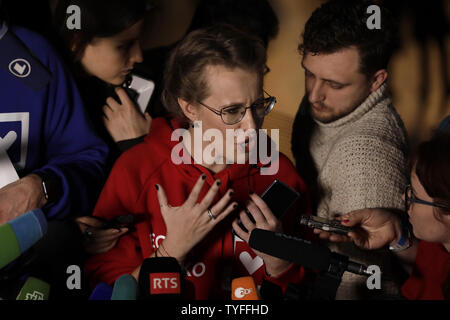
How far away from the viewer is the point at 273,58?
1574 mm

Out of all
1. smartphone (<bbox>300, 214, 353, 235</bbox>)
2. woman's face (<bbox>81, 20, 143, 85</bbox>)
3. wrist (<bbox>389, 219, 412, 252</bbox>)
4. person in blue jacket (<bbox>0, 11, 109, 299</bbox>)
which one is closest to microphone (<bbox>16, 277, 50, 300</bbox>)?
person in blue jacket (<bbox>0, 11, 109, 299</bbox>)

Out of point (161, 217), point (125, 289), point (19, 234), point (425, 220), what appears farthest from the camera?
point (161, 217)

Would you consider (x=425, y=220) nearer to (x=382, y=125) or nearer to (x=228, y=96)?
(x=382, y=125)

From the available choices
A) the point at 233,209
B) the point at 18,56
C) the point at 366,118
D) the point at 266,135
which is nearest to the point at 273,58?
the point at 266,135

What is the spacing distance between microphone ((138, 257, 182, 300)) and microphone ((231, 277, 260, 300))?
177 millimetres

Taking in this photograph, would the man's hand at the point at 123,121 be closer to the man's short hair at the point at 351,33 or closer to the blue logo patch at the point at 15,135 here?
the blue logo patch at the point at 15,135

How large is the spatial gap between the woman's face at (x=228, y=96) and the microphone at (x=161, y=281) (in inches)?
17.9

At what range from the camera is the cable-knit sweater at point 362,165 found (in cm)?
155

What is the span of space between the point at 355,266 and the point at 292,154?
0.53 meters

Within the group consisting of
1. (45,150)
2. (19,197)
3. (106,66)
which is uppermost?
(106,66)

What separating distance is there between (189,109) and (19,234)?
0.64 meters

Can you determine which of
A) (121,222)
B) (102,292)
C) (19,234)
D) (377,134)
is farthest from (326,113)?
(19,234)

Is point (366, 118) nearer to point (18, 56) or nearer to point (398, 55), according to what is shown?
point (398, 55)

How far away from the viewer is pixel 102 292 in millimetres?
1393
